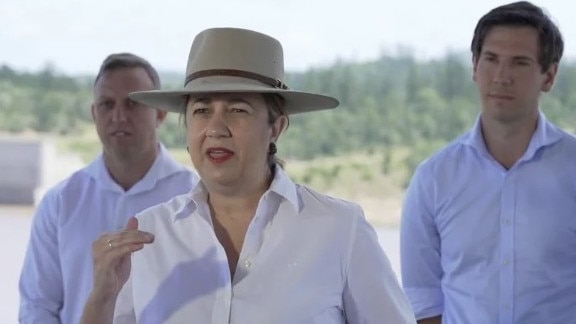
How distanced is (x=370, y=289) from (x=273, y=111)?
0.39 meters

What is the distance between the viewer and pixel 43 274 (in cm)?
297

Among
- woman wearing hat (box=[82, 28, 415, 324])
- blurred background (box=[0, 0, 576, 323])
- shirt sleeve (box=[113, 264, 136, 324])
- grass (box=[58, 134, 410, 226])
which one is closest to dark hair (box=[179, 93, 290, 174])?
woman wearing hat (box=[82, 28, 415, 324])

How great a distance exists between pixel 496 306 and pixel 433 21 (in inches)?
130

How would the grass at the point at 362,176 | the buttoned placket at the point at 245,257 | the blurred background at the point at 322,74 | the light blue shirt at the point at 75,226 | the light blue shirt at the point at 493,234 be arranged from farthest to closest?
the grass at the point at 362,176, the blurred background at the point at 322,74, the light blue shirt at the point at 75,226, the light blue shirt at the point at 493,234, the buttoned placket at the point at 245,257

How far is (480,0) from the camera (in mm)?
5582

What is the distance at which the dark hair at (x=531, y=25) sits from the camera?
2.85 metres

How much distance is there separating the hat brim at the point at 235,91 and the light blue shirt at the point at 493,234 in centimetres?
78

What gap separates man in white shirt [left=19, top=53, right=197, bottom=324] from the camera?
2.93m

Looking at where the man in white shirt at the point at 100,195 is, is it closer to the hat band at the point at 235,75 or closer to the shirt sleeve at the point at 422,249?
the shirt sleeve at the point at 422,249

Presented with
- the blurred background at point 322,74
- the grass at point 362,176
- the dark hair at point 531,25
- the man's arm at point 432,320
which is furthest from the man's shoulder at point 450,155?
the grass at point 362,176

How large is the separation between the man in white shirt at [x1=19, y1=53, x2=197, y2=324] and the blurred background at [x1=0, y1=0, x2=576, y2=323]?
2.63 m

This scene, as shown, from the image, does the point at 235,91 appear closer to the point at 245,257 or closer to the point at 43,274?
the point at 245,257

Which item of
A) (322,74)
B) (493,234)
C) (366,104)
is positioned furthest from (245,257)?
(366,104)

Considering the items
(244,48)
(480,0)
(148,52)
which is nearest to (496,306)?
(244,48)
